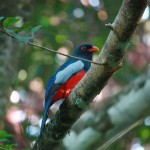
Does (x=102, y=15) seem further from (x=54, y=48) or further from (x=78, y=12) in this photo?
(x=54, y=48)

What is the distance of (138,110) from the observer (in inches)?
202

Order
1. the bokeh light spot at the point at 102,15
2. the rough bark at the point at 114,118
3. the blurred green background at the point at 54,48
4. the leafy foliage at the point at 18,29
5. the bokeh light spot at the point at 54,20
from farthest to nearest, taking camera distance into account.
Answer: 1. the bokeh light spot at the point at 54,20
2. the bokeh light spot at the point at 102,15
3. the blurred green background at the point at 54,48
4. the rough bark at the point at 114,118
5. the leafy foliage at the point at 18,29

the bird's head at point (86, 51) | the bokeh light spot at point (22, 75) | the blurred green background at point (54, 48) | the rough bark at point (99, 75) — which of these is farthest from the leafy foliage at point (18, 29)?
the bokeh light spot at point (22, 75)

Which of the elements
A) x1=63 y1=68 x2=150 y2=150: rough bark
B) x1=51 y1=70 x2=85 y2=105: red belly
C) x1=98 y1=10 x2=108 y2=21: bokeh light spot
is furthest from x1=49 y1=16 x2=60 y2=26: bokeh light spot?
x1=63 y1=68 x2=150 y2=150: rough bark

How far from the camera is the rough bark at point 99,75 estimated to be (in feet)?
12.0

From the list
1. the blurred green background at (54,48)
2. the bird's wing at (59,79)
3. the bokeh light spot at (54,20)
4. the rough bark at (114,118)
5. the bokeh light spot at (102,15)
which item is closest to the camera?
the rough bark at (114,118)

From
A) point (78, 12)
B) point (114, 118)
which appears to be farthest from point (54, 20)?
point (114, 118)

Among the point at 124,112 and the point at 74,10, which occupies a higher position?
the point at 74,10

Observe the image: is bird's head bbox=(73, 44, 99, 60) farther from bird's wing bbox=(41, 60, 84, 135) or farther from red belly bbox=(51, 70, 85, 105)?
red belly bbox=(51, 70, 85, 105)

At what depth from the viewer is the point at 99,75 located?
410 centimetres

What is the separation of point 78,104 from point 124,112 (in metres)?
0.89

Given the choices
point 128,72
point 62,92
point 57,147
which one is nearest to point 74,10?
point 128,72

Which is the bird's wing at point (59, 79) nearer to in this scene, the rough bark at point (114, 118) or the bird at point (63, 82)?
the bird at point (63, 82)

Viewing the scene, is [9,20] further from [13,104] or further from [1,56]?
[13,104]
